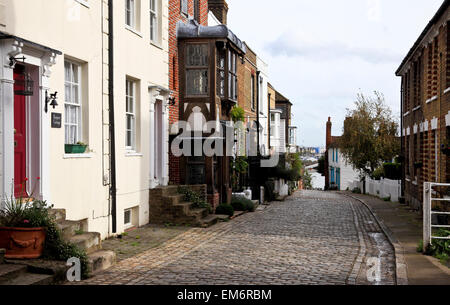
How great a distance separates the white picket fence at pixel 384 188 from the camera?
A: 102ft

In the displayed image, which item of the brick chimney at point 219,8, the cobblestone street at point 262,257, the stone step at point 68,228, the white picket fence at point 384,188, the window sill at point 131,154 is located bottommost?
the white picket fence at point 384,188

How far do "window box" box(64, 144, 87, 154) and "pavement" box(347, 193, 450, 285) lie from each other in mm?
6694

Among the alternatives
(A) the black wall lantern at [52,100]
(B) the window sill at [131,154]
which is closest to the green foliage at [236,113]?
(B) the window sill at [131,154]

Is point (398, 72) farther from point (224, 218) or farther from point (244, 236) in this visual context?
point (244, 236)

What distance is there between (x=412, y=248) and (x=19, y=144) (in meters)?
8.52

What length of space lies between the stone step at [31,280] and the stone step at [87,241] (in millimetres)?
1172

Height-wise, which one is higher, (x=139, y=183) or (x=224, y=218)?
(x=139, y=183)

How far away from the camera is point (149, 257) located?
1059 centimetres

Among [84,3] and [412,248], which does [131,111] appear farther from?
[412,248]

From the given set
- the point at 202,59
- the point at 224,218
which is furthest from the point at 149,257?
the point at 202,59

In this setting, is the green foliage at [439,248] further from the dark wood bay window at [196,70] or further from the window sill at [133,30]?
the dark wood bay window at [196,70]

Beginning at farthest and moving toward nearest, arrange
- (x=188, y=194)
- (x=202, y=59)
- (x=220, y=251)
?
(x=202, y=59), (x=188, y=194), (x=220, y=251)

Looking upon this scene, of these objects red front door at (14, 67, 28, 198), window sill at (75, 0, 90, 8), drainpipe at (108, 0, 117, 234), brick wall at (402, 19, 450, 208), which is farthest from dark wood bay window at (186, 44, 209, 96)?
red front door at (14, 67, 28, 198)
